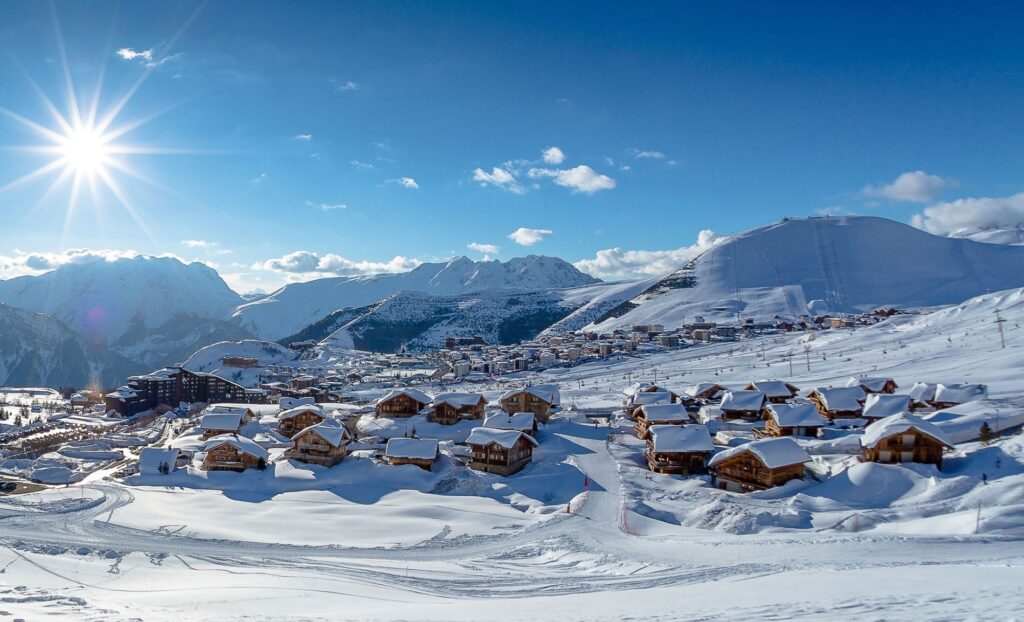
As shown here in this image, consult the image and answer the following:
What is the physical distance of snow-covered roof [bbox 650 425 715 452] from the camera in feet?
120

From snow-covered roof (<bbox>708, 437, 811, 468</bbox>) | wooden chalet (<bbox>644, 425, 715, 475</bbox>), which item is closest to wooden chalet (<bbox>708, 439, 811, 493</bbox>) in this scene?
snow-covered roof (<bbox>708, 437, 811, 468</bbox>)

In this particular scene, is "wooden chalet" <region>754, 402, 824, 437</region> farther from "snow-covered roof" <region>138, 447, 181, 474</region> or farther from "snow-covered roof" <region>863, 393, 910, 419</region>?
"snow-covered roof" <region>138, 447, 181, 474</region>

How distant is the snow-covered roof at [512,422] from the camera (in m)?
45.2

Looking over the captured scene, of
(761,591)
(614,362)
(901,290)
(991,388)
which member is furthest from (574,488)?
(901,290)

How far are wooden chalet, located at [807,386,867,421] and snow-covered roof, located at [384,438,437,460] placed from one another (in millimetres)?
30423

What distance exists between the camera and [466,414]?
53750mm

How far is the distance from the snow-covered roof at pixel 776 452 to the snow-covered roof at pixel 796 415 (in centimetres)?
850

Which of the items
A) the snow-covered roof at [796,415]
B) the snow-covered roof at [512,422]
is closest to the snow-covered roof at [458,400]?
the snow-covered roof at [512,422]

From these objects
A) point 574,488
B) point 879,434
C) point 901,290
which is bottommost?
point 574,488

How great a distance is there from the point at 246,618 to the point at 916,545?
21354 millimetres

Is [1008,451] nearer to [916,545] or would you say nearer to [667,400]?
[916,545]

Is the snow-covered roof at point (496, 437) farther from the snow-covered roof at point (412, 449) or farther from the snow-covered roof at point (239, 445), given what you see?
the snow-covered roof at point (239, 445)

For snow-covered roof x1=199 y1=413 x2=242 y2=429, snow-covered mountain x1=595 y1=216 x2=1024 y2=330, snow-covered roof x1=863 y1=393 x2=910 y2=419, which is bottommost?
snow-covered roof x1=863 y1=393 x2=910 y2=419

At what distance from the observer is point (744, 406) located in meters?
48.8
